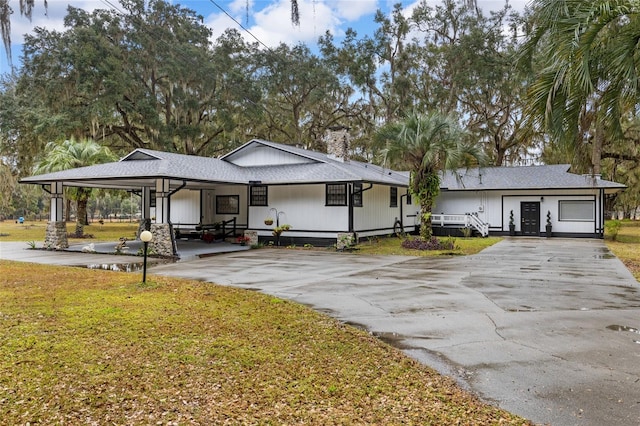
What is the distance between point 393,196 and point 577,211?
9543mm

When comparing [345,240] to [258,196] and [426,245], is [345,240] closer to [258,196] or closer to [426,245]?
[426,245]

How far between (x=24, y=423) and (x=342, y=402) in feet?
7.99

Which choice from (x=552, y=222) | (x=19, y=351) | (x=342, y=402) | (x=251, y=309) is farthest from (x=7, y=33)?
(x=552, y=222)

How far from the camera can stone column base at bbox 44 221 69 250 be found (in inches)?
672

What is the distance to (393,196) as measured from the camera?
73.0ft

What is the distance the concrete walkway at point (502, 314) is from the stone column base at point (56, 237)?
22.6 ft

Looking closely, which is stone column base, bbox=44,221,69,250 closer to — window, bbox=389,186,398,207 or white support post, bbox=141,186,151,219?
white support post, bbox=141,186,151,219

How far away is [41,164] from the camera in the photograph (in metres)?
23.4

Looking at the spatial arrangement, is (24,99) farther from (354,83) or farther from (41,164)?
(354,83)

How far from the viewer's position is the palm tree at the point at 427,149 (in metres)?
16.0

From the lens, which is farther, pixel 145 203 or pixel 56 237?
pixel 145 203

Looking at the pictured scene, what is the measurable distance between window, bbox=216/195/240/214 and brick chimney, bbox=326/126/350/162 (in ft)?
16.7

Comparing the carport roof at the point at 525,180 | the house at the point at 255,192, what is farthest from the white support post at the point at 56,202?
the carport roof at the point at 525,180

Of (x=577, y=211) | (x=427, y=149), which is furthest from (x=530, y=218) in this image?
(x=427, y=149)
